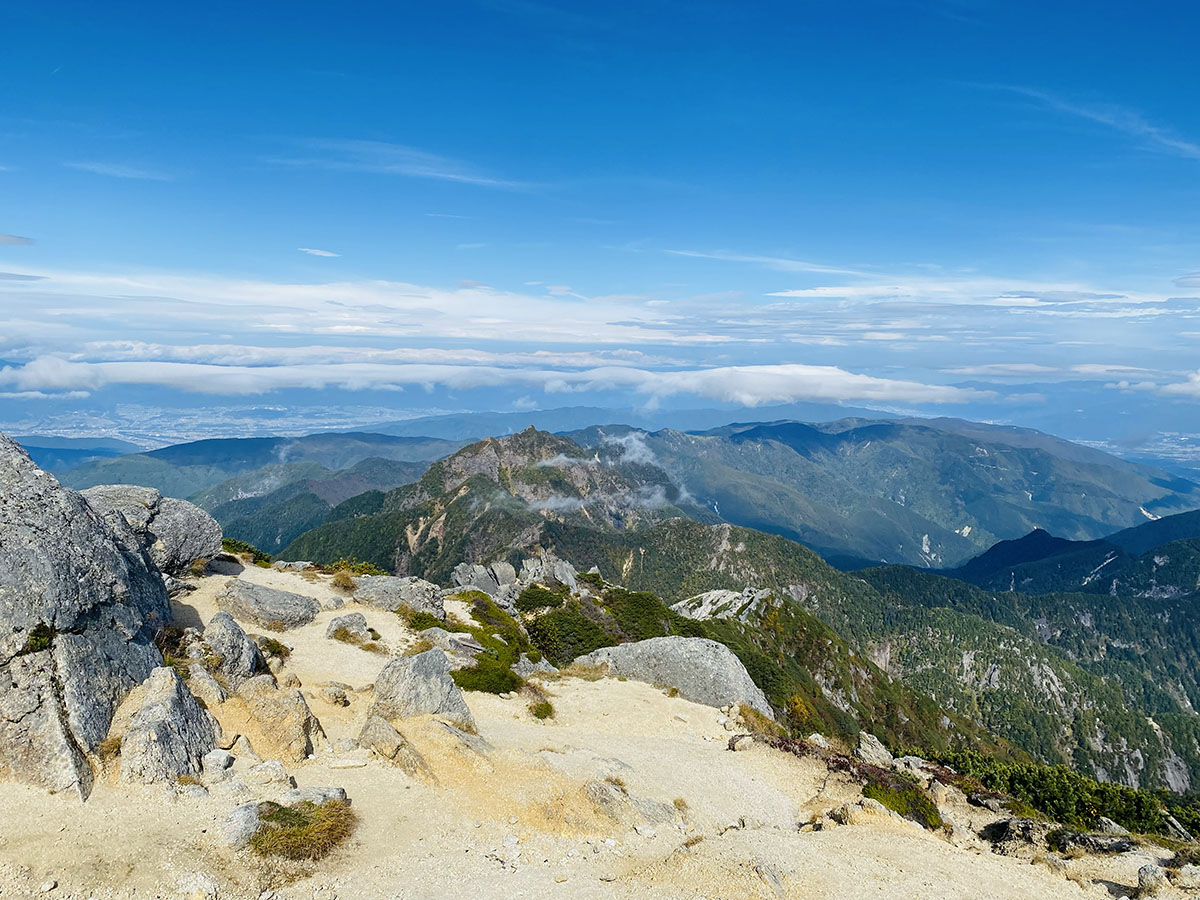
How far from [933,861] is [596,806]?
1496cm

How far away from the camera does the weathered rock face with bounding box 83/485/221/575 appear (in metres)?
47.5

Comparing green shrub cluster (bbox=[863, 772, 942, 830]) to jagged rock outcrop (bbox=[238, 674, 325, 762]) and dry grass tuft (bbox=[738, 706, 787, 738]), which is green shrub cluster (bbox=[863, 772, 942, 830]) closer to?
dry grass tuft (bbox=[738, 706, 787, 738])

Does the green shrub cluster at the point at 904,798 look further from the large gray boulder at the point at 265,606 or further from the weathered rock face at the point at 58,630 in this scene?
the large gray boulder at the point at 265,606

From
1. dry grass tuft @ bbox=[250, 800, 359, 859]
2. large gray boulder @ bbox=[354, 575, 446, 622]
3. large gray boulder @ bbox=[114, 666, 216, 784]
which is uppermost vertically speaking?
large gray boulder @ bbox=[114, 666, 216, 784]

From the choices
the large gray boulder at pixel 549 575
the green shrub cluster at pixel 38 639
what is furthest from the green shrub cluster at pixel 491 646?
the large gray boulder at pixel 549 575

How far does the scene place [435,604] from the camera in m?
61.5

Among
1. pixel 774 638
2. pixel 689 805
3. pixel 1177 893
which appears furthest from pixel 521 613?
pixel 774 638

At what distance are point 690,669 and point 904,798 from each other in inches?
769

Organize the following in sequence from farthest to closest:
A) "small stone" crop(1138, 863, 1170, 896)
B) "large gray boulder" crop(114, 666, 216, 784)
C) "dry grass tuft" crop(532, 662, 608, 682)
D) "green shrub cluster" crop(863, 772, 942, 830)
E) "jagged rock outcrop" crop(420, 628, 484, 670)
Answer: "dry grass tuft" crop(532, 662, 608, 682) → "jagged rock outcrop" crop(420, 628, 484, 670) → "green shrub cluster" crop(863, 772, 942, 830) → "small stone" crop(1138, 863, 1170, 896) → "large gray boulder" crop(114, 666, 216, 784)

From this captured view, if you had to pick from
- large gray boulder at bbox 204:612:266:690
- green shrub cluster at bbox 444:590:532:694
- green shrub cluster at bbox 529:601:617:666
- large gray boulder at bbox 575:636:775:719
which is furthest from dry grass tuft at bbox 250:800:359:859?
green shrub cluster at bbox 529:601:617:666

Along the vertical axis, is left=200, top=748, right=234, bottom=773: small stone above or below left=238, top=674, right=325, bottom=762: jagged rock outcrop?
above

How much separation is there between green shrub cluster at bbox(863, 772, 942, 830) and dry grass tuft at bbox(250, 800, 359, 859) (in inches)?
1054

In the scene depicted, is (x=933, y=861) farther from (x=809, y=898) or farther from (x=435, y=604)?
(x=435, y=604)

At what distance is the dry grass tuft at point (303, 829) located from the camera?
66.7ft
